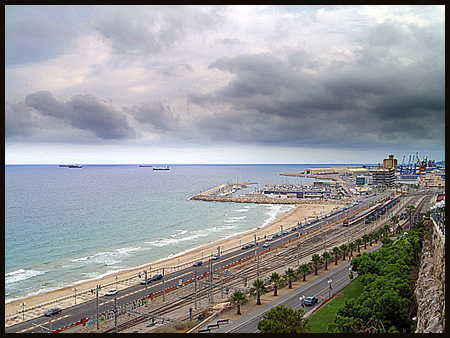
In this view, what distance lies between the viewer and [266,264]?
52688 mm

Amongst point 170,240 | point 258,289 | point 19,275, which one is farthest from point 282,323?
point 170,240

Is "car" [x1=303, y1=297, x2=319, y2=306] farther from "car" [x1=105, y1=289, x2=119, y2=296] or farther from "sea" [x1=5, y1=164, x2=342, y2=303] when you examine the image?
"sea" [x1=5, y1=164, x2=342, y2=303]

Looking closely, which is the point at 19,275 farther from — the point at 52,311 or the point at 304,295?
the point at 304,295

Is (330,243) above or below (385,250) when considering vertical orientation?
below

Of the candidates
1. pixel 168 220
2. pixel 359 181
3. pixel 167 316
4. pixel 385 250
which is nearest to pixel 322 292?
pixel 385 250

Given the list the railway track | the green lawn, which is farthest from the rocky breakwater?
the railway track

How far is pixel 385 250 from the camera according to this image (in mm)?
41938

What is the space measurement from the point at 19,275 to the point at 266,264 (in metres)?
40.5

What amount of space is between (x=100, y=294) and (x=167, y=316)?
42.6 ft

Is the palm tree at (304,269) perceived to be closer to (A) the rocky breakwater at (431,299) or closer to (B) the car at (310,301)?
(B) the car at (310,301)

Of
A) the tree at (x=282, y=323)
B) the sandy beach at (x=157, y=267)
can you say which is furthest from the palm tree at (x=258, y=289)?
the sandy beach at (x=157, y=267)

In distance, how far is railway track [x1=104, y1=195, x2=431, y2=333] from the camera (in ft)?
118

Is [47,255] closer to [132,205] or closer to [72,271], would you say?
[72,271]

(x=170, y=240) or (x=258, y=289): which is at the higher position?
(x=258, y=289)
